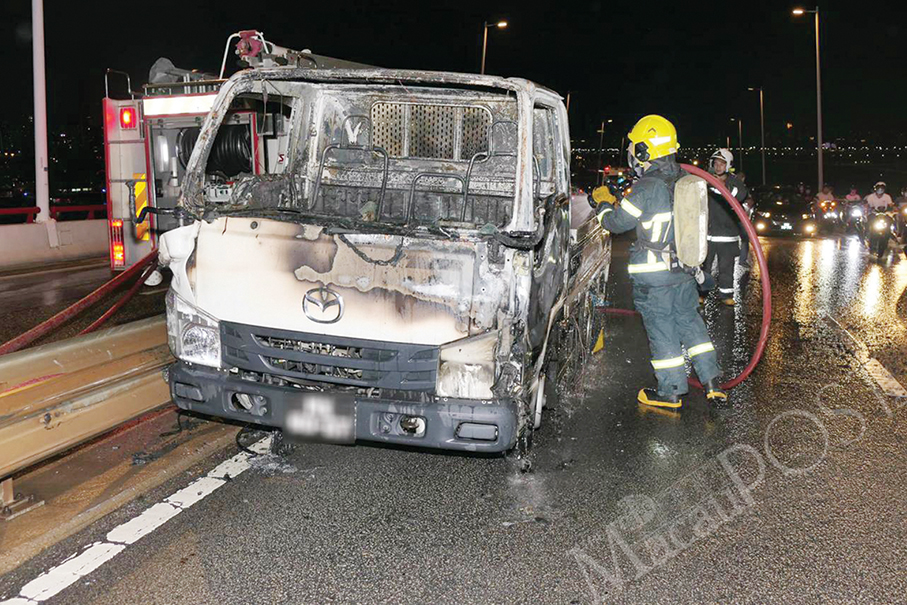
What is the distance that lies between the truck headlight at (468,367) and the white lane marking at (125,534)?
1398 mm

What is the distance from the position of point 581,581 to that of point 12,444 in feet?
8.46

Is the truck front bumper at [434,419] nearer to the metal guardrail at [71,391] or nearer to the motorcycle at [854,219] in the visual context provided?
the metal guardrail at [71,391]

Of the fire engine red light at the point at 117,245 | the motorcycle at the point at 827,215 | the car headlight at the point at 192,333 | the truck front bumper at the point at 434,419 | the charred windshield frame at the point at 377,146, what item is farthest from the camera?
the motorcycle at the point at 827,215

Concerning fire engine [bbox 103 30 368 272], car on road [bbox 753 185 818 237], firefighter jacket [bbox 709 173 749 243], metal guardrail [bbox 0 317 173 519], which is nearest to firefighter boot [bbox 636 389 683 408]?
metal guardrail [bbox 0 317 173 519]

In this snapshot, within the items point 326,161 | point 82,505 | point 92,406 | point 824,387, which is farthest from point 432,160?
point 824,387

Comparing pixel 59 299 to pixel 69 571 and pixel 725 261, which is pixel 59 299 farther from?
pixel 725 261

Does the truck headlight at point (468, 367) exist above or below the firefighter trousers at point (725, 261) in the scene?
below

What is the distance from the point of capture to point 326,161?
5.72 metres

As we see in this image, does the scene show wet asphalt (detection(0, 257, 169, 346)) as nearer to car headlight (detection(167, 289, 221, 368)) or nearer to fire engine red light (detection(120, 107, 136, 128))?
fire engine red light (detection(120, 107, 136, 128))

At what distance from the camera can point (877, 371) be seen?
7141 millimetres

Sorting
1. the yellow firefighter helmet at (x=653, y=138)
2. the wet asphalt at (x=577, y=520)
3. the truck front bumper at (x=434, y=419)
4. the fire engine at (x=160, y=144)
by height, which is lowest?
the wet asphalt at (x=577, y=520)

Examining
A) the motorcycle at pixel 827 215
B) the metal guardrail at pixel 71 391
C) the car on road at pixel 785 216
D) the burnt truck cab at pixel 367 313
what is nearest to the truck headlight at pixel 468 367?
the burnt truck cab at pixel 367 313

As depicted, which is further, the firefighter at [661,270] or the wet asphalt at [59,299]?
the wet asphalt at [59,299]

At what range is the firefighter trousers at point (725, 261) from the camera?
1002 cm
